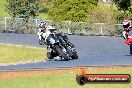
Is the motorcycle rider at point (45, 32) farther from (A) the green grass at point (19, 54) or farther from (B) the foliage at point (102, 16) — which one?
(B) the foliage at point (102, 16)

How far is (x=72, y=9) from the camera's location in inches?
1747

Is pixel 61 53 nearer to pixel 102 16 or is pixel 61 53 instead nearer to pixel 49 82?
pixel 49 82

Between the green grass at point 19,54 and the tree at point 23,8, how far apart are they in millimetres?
15891

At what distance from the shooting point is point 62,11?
4453 cm

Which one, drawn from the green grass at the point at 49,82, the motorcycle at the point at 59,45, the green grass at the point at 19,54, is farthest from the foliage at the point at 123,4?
the green grass at the point at 49,82

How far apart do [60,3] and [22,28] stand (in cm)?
794

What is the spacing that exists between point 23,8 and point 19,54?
64.0 ft

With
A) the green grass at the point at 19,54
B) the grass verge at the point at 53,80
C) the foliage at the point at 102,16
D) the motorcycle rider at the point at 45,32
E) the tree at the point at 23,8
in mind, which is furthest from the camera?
the tree at the point at 23,8

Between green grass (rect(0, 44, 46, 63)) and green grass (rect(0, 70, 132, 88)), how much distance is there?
974cm

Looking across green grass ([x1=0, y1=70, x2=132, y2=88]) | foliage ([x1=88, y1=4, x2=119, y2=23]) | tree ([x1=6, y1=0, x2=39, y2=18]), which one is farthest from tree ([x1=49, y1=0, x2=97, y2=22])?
green grass ([x1=0, y1=70, x2=132, y2=88])

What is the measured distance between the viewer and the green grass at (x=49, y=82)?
12.3 metres

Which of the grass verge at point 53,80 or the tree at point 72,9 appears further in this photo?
the tree at point 72,9

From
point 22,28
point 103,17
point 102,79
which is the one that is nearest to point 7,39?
point 22,28

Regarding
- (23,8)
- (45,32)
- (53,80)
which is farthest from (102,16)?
(53,80)
